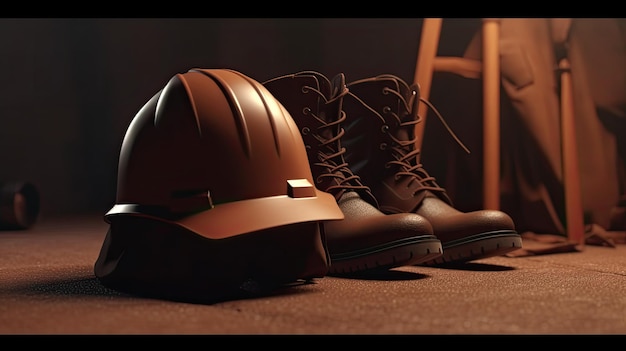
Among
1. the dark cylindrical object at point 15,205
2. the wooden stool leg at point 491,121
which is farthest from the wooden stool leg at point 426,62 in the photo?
the dark cylindrical object at point 15,205

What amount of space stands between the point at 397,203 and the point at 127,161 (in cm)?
54

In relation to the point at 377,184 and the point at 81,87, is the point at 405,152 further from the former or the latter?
the point at 81,87

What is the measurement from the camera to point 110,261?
968 mm

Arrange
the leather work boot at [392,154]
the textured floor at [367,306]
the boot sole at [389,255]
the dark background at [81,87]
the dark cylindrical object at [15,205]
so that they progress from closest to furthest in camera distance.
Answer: the textured floor at [367,306], the boot sole at [389,255], the leather work boot at [392,154], the dark cylindrical object at [15,205], the dark background at [81,87]

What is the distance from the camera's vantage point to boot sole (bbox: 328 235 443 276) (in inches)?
41.4

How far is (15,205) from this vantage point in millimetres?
2176

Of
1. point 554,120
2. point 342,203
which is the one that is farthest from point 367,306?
point 554,120

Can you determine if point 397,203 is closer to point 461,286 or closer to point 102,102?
point 461,286

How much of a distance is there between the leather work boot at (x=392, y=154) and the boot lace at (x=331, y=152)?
0.33ft

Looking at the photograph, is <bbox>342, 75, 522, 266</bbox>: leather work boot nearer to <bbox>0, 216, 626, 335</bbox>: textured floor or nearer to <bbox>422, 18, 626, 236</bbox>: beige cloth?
<bbox>0, 216, 626, 335</bbox>: textured floor

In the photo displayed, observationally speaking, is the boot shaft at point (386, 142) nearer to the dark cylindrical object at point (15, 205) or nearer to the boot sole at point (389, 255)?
the boot sole at point (389, 255)

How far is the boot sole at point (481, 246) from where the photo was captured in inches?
46.9

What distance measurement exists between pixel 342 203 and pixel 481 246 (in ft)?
0.83
